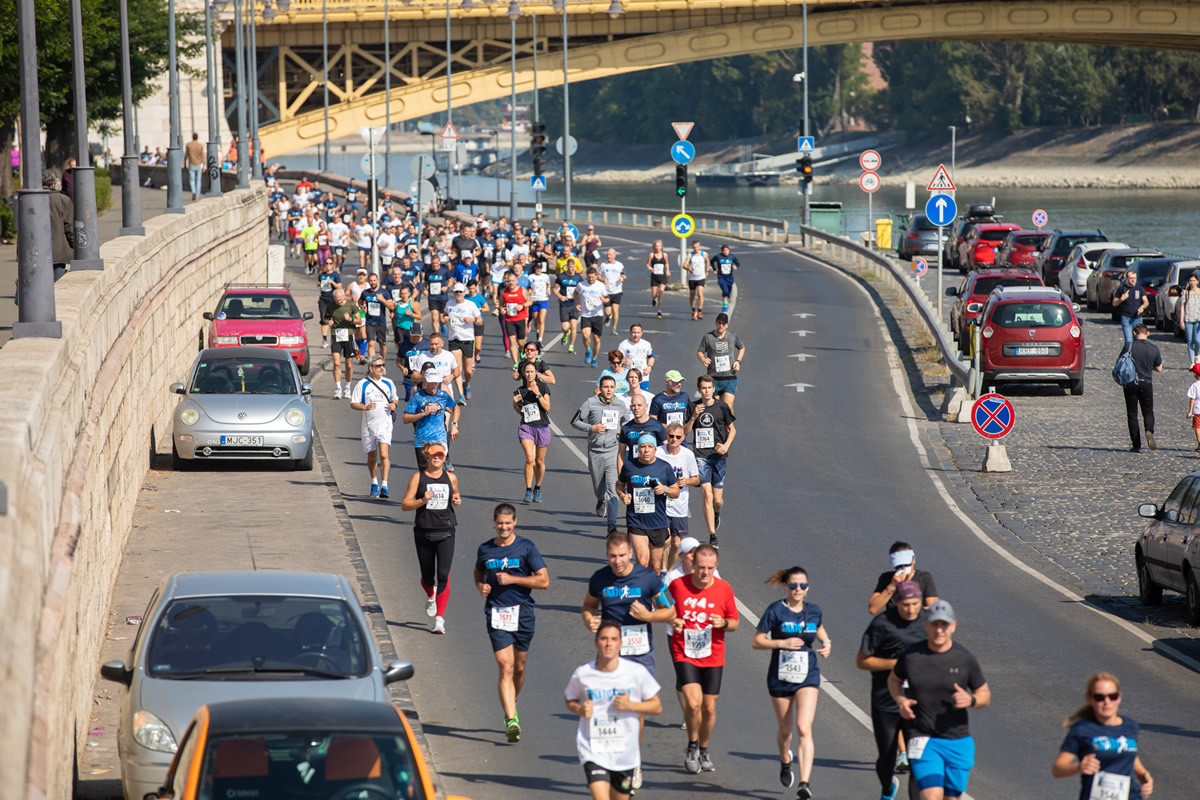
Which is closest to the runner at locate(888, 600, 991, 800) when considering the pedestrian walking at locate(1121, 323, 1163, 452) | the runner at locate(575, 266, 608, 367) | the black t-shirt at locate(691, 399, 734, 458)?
the black t-shirt at locate(691, 399, 734, 458)

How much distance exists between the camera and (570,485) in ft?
71.3

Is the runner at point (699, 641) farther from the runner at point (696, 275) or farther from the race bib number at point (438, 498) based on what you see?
the runner at point (696, 275)

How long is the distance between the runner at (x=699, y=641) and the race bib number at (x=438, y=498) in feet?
12.7

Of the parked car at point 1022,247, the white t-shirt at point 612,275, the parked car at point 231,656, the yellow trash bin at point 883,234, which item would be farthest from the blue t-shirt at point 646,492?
the yellow trash bin at point 883,234

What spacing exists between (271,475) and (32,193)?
8.85m

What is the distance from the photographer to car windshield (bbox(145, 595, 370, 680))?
9.94 meters

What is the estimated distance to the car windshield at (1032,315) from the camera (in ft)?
94.6

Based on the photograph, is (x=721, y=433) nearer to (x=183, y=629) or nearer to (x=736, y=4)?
(x=183, y=629)

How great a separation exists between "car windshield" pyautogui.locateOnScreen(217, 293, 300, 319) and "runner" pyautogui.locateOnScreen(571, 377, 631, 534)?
1304cm

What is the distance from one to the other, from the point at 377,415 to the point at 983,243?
116 ft

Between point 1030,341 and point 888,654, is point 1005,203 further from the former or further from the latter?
point 888,654

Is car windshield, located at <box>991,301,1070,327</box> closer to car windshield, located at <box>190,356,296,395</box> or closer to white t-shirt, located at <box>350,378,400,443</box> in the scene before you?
car windshield, located at <box>190,356,296,395</box>

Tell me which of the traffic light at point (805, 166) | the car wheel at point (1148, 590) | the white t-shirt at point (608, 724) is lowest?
the car wheel at point (1148, 590)

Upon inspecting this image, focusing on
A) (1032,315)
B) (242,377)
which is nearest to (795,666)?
(242,377)
